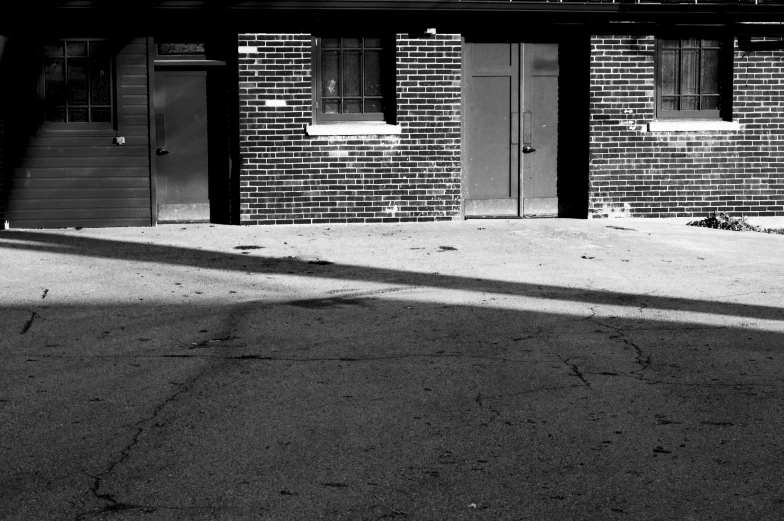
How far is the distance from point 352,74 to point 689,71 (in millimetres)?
5075

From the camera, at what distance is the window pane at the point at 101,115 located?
15387mm

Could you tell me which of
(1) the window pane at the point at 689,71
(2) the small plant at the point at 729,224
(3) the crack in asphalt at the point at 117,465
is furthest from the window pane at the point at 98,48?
(3) the crack in asphalt at the point at 117,465

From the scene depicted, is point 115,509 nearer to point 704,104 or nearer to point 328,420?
point 328,420

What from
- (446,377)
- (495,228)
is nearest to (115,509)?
(446,377)

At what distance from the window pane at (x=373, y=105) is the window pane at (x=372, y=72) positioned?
4.0 inches

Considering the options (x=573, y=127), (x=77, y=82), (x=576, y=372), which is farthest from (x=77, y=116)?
(x=576, y=372)

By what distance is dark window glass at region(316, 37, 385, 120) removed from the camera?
15.7 m

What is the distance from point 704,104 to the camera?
648 inches

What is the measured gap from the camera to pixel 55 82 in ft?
50.1

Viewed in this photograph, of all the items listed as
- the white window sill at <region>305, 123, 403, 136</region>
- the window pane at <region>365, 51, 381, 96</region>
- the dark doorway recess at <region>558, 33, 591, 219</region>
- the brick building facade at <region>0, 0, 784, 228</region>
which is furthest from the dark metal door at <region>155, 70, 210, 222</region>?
the dark doorway recess at <region>558, 33, 591, 219</region>

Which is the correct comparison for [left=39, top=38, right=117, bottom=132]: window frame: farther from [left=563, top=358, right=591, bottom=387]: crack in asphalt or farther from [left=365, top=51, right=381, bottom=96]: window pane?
[left=563, top=358, right=591, bottom=387]: crack in asphalt

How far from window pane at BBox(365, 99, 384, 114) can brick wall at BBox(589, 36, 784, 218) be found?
10.2 feet

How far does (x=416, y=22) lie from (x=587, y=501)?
11.7 metres

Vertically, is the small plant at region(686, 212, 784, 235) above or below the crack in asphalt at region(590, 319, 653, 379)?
above
